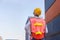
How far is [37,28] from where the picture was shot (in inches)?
92.9

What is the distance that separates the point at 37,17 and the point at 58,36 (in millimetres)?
941

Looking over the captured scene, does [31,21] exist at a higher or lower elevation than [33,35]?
higher

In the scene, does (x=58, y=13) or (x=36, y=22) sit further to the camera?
(x=58, y=13)

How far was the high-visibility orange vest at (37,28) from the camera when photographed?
2332 mm

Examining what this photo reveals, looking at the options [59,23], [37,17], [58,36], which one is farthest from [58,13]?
[37,17]

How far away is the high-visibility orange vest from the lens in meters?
2.33

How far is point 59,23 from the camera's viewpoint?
3.08 m

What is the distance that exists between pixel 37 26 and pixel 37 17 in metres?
0.14

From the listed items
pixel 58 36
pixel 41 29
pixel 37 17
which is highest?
pixel 37 17

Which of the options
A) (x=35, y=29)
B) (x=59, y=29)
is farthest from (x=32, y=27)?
(x=59, y=29)

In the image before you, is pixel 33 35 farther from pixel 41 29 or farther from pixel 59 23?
pixel 59 23

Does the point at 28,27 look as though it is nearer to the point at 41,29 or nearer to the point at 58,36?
the point at 41,29

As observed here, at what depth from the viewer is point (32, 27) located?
7.70ft

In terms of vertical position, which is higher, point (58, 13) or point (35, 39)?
point (58, 13)
